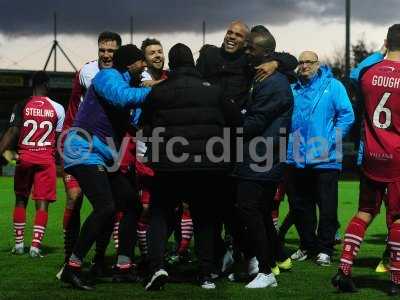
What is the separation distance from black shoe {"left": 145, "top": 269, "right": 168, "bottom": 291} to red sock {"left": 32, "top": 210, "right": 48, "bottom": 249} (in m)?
2.95

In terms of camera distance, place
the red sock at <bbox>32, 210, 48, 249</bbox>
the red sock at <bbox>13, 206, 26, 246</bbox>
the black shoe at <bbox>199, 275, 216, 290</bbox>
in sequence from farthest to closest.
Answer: the red sock at <bbox>13, 206, 26, 246</bbox>, the red sock at <bbox>32, 210, 48, 249</bbox>, the black shoe at <bbox>199, 275, 216, 290</bbox>

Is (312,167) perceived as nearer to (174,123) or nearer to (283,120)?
(283,120)

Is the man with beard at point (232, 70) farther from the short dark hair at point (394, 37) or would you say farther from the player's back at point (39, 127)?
the player's back at point (39, 127)

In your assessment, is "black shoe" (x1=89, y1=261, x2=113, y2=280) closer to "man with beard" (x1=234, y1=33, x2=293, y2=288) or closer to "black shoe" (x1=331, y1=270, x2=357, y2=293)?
"man with beard" (x1=234, y1=33, x2=293, y2=288)

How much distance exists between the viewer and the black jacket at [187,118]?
24.4ft

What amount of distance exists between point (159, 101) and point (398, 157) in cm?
199

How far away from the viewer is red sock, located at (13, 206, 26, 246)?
10.4 metres

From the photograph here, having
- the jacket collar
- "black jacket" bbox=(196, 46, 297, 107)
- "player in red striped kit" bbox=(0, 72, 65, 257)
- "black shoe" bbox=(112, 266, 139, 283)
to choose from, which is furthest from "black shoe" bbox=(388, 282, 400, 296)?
"player in red striped kit" bbox=(0, 72, 65, 257)

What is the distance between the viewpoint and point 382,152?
24.0 feet

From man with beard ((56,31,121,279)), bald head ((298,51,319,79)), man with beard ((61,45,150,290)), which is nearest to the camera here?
man with beard ((61,45,150,290))

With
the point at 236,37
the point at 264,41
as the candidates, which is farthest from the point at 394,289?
the point at 236,37

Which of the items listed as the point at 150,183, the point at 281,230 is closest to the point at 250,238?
the point at 150,183

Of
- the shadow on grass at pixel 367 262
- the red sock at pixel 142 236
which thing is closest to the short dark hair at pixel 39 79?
the red sock at pixel 142 236

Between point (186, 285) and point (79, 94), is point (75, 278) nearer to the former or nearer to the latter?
point (186, 285)
